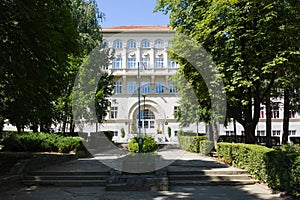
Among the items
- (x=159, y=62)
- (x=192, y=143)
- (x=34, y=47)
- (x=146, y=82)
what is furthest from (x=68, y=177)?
(x=159, y=62)

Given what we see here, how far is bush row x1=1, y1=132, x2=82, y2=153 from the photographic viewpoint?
16875 millimetres

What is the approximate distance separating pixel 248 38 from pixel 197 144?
11343 mm

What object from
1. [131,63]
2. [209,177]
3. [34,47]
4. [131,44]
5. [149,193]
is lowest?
[149,193]

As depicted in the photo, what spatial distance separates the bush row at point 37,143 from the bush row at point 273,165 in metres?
10.1

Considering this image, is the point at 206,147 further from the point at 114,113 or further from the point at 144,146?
the point at 114,113

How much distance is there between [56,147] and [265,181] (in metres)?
12.4

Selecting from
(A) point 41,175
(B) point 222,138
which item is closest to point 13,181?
(A) point 41,175

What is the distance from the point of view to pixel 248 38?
1185 cm

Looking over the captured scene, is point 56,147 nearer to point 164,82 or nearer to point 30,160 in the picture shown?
point 30,160

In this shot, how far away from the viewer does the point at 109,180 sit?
9156 millimetres

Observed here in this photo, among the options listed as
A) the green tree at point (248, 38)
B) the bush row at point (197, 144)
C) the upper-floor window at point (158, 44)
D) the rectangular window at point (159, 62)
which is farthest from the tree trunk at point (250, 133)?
the upper-floor window at point (158, 44)

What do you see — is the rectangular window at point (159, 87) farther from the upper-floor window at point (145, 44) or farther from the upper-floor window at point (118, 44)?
the upper-floor window at point (118, 44)

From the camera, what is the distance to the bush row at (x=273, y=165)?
7316 mm

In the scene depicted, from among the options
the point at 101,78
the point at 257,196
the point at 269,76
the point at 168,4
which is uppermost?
the point at 168,4
